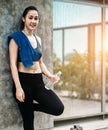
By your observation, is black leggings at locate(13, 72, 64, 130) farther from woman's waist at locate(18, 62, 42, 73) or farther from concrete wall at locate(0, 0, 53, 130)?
concrete wall at locate(0, 0, 53, 130)

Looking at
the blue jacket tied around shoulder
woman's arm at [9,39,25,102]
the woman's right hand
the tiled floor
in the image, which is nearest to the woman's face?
the blue jacket tied around shoulder

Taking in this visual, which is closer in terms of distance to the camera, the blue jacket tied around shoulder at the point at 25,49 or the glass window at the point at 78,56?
the blue jacket tied around shoulder at the point at 25,49

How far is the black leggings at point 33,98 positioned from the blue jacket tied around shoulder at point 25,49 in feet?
0.67

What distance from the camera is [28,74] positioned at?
19.1ft

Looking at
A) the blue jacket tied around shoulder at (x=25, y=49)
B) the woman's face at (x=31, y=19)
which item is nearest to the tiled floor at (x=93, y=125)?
the blue jacket tied around shoulder at (x=25, y=49)

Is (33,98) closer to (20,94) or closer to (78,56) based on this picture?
(20,94)

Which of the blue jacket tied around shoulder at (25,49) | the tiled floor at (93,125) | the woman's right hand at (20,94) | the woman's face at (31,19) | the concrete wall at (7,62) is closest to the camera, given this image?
the woman's right hand at (20,94)

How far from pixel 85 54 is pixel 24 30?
7.43 ft

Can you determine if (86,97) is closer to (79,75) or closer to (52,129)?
(79,75)

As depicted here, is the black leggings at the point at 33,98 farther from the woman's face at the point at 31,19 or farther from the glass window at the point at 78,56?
the glass window at the point at 78,56

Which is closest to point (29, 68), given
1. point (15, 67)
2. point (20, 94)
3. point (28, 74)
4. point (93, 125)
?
point (28, 74)

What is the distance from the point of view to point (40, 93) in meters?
5.88

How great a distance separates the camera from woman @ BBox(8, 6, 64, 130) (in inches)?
227

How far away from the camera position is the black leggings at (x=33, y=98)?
19.0ft
